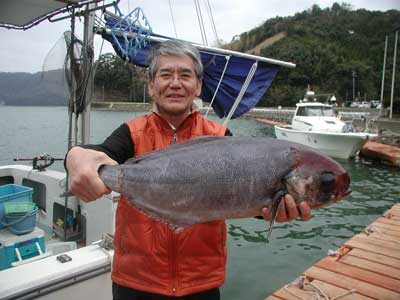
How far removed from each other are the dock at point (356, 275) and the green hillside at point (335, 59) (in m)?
65.8

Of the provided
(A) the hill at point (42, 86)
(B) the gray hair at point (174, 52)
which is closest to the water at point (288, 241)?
(A) the hill at point (42, 86)

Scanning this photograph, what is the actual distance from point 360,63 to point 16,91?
9845 cm

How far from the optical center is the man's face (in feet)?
7.43

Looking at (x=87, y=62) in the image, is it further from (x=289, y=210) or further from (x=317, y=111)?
(x=317, y=111)

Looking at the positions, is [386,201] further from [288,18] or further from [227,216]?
[288,18]

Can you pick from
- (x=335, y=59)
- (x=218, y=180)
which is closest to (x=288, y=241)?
(x=218, y=180)

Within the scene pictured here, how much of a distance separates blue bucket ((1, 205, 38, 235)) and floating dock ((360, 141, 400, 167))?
63.7 feet

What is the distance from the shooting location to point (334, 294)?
480 cm

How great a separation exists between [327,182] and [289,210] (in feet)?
0.92

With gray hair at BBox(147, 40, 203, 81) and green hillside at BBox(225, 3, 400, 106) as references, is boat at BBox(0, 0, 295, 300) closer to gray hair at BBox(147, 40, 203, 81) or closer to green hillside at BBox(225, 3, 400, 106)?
gray hair at BBox(147, 40, 203, 81)

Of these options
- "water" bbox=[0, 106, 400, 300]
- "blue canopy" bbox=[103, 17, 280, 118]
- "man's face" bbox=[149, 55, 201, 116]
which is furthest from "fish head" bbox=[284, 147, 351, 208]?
"blue canopy" bbox=[103, 17, 280, 118]

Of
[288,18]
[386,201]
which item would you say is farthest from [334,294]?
[288,18]

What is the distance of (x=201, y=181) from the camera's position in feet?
6.44

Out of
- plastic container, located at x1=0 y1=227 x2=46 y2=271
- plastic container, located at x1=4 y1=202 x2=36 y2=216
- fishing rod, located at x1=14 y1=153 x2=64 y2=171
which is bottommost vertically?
plastic container, located at x1=0 y1=227 x2=46 y2=271
